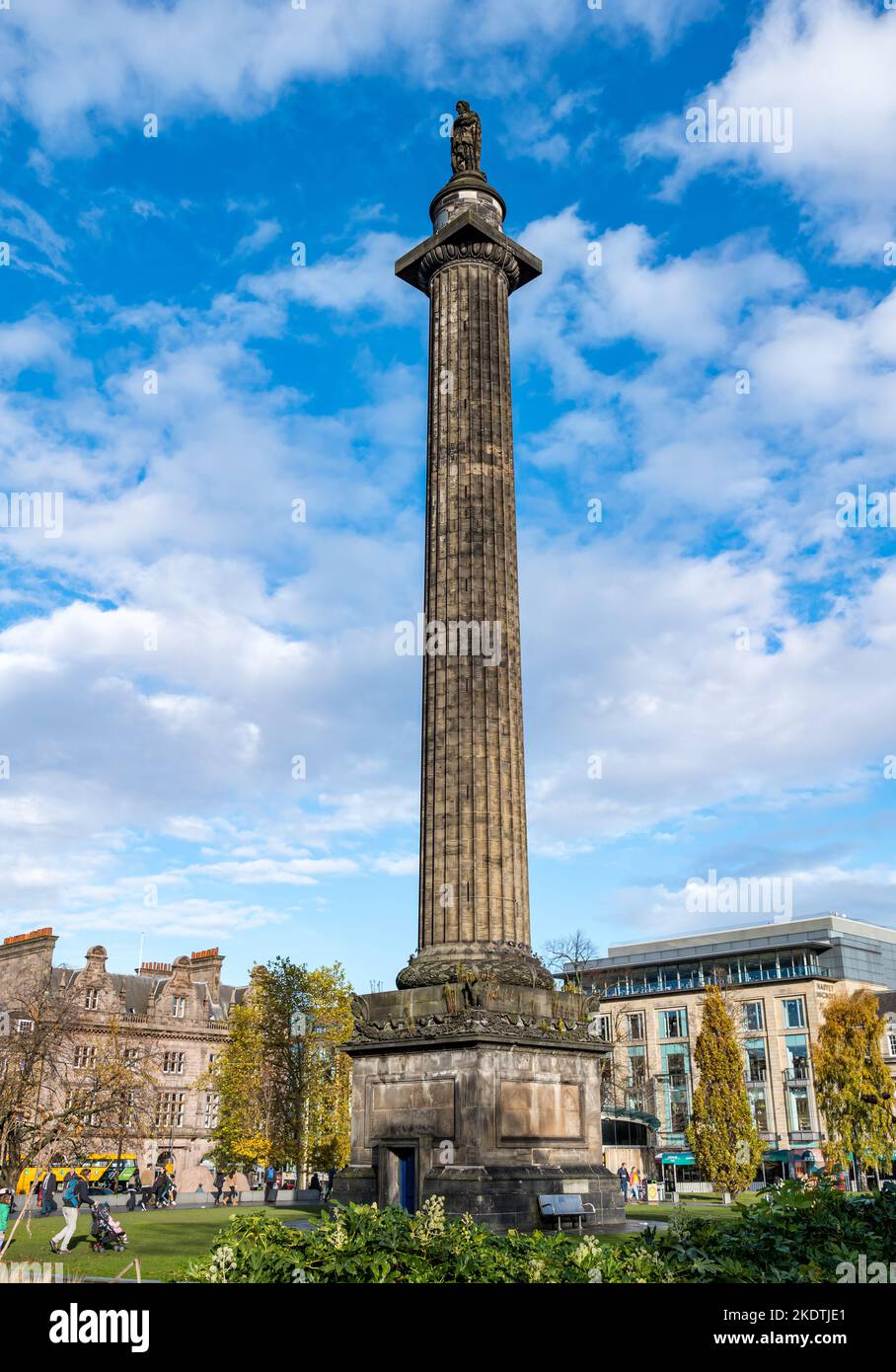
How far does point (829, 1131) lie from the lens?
59250 millimetres

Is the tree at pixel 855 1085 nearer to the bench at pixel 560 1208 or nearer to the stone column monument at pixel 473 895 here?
the stone column monument at pixel 473 895

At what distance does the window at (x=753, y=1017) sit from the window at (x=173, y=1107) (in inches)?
1638

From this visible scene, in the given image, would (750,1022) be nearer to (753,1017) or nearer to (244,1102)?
(753,1017)

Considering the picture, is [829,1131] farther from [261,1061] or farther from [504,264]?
[504,264]

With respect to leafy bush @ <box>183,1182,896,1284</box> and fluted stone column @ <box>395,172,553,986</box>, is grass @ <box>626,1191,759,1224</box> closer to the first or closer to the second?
leafy bush @ <box>183,1182,896,1284</box>

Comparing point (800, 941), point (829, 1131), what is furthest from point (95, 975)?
point (800, 941)

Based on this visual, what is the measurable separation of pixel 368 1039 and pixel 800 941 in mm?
65862

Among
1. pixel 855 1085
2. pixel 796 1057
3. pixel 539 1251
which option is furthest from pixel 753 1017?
pixel 539 1251

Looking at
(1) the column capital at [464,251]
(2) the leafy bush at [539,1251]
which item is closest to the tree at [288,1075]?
(1) the column capital at [464,251]

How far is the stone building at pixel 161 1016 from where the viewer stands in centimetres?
7044

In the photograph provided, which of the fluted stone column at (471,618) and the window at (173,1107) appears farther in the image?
the window at (173,1107)

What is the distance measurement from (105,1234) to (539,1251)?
18.9 m

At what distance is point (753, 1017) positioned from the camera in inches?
3177

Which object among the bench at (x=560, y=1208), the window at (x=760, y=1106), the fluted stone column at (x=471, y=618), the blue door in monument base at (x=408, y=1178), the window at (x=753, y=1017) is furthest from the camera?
the window at (x=753, y=1017)
